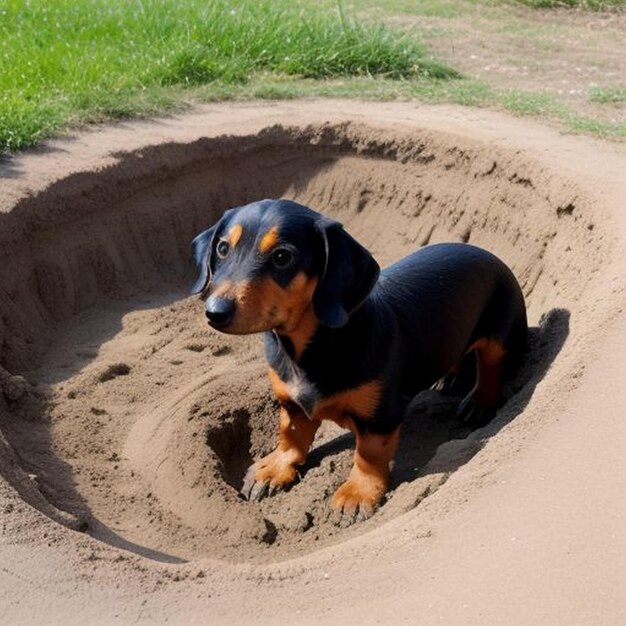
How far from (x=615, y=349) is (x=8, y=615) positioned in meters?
2.54

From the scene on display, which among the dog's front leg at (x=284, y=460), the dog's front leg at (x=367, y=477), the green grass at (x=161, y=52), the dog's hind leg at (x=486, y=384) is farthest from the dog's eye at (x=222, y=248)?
the green grass at (x=161, y=52)

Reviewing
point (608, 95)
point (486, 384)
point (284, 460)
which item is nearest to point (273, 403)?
point (284, 460)

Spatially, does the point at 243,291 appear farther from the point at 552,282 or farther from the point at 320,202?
the point at 320,202

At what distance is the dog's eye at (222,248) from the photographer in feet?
13.5

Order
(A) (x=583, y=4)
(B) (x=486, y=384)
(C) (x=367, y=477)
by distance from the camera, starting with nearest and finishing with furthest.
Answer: (C) (x=367, y=477) → (B) (x=486, y=384) → (A) (x=583, y=4)

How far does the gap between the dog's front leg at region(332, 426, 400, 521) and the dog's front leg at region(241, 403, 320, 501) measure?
0.31 metres

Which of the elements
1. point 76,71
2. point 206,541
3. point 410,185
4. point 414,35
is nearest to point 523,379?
Answer: point 206,541

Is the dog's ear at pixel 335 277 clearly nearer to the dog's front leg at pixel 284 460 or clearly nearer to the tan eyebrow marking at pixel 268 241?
the tan eyebrow marking at pixel 268 241

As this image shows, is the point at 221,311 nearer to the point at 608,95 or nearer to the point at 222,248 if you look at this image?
the point at 222,248

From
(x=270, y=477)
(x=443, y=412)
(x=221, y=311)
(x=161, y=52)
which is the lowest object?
(x=443, y=412)

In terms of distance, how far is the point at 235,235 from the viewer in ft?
13.4

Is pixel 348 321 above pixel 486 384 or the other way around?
above

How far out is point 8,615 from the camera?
3053 mm

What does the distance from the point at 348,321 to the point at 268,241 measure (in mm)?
513
